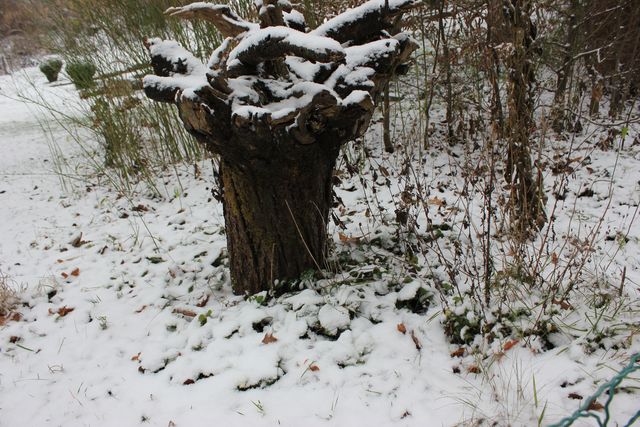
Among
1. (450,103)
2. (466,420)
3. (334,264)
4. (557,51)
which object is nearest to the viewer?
(466,420)

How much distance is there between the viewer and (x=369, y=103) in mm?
2020

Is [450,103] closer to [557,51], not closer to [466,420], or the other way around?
[557,51]

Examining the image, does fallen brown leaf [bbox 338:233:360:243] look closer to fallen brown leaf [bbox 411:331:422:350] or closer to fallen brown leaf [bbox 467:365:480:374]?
fallen brown leaf [bbox 411:331:422:350]

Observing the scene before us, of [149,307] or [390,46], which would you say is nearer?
[390,46]

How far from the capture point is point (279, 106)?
2.12 meters

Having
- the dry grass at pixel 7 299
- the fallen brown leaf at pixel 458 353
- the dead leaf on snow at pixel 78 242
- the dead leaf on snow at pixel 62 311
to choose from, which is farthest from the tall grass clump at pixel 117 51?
the fallen brown leaf at pixel 458 353

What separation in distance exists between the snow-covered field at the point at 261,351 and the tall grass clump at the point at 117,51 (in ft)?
7.82

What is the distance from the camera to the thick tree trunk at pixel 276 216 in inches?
90.7

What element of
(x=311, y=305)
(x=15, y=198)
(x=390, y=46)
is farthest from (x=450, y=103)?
(x=15, y=198)

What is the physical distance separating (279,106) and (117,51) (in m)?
4.66

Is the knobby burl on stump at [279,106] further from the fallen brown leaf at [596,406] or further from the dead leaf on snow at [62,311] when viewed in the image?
the fallen brown leaf at [596,406]

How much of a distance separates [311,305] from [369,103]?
1.21m

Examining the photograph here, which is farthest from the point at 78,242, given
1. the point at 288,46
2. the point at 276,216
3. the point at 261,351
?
the point at 288,46

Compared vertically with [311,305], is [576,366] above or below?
below
